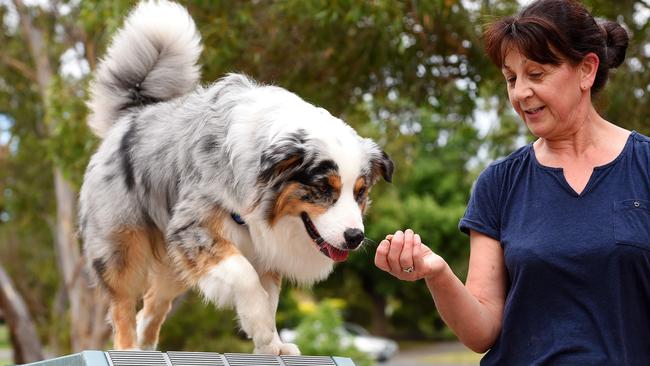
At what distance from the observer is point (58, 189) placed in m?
16.0

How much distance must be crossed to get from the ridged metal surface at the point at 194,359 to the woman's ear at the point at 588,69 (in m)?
1.44

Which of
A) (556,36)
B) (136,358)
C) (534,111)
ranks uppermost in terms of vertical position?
(556,36)

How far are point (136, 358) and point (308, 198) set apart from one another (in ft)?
3.36

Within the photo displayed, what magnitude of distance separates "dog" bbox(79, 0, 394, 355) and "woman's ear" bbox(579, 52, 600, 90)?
3.09 feet

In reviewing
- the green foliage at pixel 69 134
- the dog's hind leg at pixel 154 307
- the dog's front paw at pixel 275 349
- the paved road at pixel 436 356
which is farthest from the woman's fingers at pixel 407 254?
the paved road at pixel 436 356

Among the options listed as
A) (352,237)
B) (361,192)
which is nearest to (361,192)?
(361,192)

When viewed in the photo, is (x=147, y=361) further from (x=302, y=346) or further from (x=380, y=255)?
(x=302, y=346)

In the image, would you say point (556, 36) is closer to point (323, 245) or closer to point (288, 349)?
point (323, 245)

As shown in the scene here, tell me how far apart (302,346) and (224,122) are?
12.2 metres

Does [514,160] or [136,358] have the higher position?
[514,160]

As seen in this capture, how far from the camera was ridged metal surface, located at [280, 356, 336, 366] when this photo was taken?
3080 mm

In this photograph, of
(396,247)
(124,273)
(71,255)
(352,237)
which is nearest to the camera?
(396,247)

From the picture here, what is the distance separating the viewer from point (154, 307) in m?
4.42

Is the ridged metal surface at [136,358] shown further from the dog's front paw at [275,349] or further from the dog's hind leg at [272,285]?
the dog's hind leg at [272,285]
